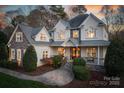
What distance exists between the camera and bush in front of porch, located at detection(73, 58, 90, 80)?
7.79 meters

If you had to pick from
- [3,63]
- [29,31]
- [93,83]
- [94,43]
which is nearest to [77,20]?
[94,43]

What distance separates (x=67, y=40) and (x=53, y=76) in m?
1.19

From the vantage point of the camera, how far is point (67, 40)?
8.00 m

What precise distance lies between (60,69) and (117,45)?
6.15 ft

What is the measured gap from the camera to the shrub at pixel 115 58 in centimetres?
773

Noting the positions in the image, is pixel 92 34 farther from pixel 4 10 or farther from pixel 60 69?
pixel 4 10

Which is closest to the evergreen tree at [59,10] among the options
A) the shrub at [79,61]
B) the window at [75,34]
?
the window at [75,34]

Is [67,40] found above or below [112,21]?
below

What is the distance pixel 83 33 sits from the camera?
801 centimetres

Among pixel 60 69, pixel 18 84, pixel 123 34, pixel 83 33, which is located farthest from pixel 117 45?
pixel 18 84

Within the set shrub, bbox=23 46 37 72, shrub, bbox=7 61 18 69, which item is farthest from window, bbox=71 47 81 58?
shrub, bbox=7 61 18 69

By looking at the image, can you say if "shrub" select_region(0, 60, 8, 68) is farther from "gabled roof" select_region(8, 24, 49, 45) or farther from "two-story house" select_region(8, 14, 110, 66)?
"gabled roof" select_region(8, 24, 49, 45)

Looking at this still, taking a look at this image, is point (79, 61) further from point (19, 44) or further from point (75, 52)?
point (19, 44)

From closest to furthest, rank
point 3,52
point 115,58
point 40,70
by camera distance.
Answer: point 115,58, point 40,70, point 3,52
